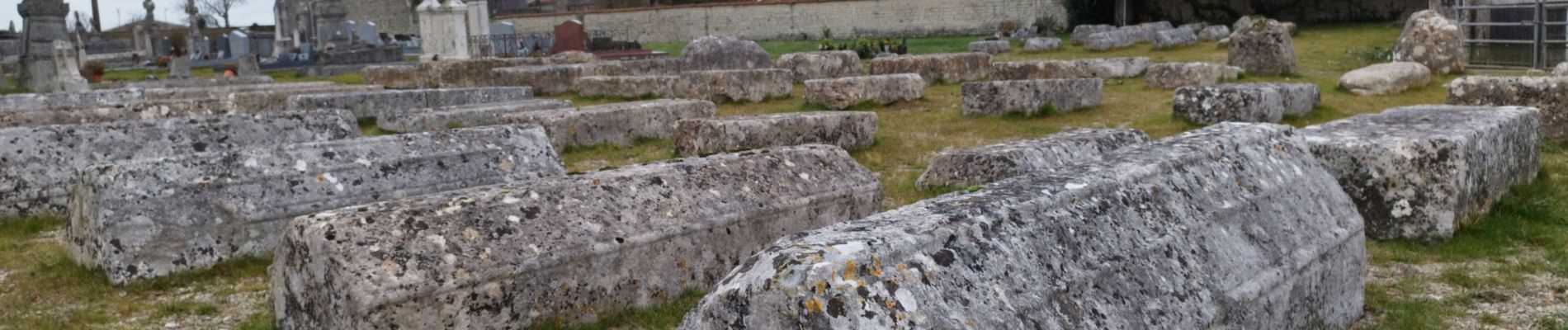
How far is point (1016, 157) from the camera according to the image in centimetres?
648

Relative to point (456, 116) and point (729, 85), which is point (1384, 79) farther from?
point (456, 116)

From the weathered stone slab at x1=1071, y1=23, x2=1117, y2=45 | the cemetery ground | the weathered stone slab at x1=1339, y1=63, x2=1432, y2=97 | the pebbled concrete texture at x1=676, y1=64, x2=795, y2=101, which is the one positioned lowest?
the cemetery ground

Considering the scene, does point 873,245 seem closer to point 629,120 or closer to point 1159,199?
point 1159,199

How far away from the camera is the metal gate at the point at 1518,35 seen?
15.6 meters

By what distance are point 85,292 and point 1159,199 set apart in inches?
164

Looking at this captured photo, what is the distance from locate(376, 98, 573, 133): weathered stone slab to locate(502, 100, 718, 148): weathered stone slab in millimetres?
346

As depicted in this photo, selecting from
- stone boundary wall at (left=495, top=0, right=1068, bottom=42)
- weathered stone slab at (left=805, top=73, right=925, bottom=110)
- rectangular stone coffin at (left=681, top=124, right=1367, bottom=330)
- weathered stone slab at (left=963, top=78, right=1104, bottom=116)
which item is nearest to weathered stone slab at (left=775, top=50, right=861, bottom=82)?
weathered stone slab at (left=805, top=73, right=925, bottom=110)

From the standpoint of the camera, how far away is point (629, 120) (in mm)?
9625

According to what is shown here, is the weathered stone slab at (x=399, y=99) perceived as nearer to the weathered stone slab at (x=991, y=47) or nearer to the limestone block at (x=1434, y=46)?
the limestone block at (x=1434, y=46)

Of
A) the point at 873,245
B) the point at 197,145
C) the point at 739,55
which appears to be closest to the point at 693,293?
the point at 873,245

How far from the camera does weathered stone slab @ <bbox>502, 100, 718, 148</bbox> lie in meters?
9.14

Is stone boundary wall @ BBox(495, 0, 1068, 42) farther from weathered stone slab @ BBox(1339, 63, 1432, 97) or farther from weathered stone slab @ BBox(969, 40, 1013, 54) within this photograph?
weathered stone slab @ BBox(1339, 63, 1432, 97)

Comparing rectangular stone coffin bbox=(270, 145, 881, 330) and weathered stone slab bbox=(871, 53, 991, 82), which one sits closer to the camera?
rectangular stone coffin bbox=(270, 145, 881, 330)

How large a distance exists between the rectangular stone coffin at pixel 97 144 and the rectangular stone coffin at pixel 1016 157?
352cm
